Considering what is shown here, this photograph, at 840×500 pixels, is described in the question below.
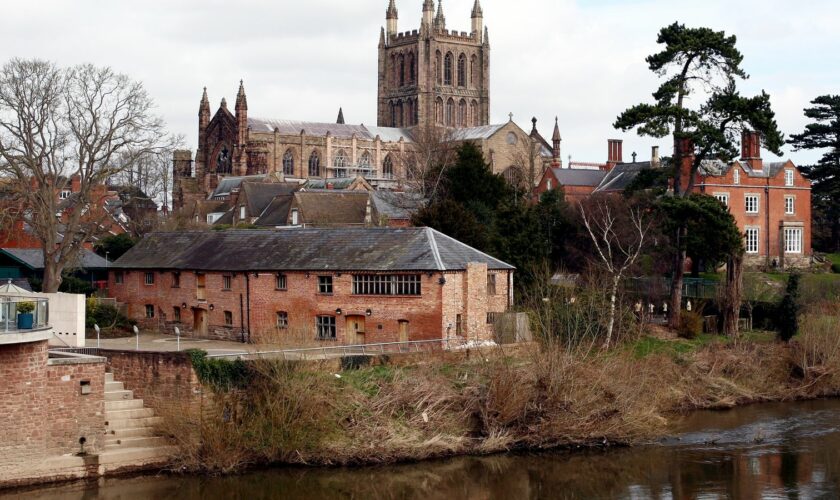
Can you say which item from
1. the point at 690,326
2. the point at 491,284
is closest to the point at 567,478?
the point at 491,284

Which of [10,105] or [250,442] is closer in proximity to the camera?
[250,442]

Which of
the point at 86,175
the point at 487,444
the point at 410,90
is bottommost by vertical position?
the point at 487,444

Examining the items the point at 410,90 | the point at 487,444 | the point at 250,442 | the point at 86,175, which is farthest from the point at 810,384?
the point at 410,90

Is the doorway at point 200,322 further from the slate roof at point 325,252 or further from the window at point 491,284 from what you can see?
the window at point 491,284

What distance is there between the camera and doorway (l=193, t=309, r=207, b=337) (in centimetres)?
4528

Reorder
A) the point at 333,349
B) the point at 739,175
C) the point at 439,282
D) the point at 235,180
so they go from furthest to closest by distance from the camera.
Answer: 1. the point at 235,180
2. the point at 739,175
3. the point at 439,282
4. the point at 333,349

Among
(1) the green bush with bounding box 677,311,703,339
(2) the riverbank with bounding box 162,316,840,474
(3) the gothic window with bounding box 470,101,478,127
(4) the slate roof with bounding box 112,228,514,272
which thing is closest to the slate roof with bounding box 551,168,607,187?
(1) the green bush with bounding box 677,311,703,339

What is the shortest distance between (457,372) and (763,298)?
24.7 metres

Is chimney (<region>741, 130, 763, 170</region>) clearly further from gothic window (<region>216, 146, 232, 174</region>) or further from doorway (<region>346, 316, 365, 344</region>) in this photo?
gothic window (<region>216, 146, 232, 174</region>)

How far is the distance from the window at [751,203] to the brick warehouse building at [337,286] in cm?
3098

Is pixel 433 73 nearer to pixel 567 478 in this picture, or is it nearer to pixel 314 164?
pixel 314 164

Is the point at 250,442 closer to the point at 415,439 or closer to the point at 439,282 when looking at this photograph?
the point at 415,439

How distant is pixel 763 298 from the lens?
53.7 meters

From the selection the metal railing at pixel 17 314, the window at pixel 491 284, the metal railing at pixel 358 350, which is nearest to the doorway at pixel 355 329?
the metal railing at pixel 358 350
